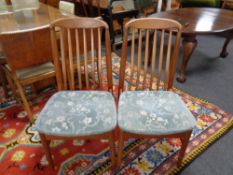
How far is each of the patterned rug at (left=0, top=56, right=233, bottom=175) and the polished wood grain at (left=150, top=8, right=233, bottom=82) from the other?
2.41 ft

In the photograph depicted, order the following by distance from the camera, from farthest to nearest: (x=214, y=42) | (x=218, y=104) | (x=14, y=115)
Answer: (x=214, y=42) → (x=218, y=104) → (x=14, y=115)

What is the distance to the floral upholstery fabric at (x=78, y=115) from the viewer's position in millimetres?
1049

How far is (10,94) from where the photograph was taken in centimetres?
202

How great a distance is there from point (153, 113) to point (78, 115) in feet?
1.50

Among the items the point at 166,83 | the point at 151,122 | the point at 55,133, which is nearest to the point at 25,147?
the point at 55,133

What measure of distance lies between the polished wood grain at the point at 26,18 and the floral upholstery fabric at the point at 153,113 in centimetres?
106

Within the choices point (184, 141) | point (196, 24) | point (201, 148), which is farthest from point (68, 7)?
point (201, 148)

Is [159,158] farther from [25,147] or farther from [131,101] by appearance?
[25,147]

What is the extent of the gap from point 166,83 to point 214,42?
8.01 ft

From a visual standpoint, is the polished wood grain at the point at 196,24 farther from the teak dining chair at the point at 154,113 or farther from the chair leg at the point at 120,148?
the chair leg at the point at 120,148

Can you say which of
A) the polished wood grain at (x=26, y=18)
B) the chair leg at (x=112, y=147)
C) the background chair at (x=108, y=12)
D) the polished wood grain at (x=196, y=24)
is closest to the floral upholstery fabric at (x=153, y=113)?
the chair leg at (x=112, y=147)

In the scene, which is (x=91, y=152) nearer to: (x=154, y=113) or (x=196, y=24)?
(x=154, y=113)

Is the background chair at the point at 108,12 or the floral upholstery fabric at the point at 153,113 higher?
the background chair at the point at 108,12

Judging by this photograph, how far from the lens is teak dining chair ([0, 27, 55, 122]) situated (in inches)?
50.9
